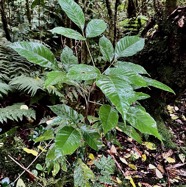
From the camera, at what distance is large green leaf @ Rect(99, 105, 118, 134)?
79cm

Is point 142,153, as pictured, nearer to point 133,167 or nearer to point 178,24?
point 133,167

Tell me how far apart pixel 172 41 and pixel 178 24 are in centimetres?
14

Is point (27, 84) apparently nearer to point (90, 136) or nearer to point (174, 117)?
point (90, 136)

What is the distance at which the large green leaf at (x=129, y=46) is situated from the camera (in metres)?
0.99

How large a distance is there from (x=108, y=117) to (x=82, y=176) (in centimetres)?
38

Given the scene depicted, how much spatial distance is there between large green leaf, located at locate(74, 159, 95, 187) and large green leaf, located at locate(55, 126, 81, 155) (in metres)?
0.29

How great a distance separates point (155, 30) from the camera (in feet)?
7.09

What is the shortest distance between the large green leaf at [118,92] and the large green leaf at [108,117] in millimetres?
141

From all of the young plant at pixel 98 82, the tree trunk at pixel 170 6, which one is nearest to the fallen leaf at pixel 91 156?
the young plant at pixel 98 82

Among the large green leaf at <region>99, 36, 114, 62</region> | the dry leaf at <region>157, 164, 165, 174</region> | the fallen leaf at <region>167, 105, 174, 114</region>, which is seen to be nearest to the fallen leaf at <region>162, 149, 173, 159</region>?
the dry leaf at <region>157, 164, 165, 174</region>

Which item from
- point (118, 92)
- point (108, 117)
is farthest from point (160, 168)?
point (118, 92)

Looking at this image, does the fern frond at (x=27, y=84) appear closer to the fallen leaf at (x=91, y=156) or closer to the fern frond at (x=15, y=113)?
the fern frond at (x=15, y=113)

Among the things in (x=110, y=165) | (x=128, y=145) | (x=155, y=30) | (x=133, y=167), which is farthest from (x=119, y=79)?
(x=155, y=30)

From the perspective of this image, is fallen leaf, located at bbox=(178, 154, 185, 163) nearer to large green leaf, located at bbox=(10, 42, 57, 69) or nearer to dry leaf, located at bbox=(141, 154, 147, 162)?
dry leaf, located at bbox=(141, 154, 147, 162)
